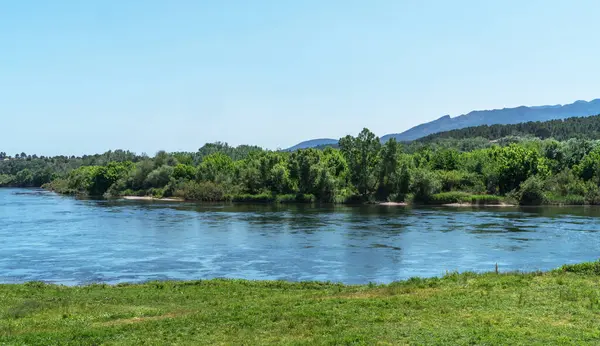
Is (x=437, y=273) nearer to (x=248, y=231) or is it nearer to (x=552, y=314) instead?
(x=552, y=314)

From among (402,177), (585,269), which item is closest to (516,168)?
(402,177)

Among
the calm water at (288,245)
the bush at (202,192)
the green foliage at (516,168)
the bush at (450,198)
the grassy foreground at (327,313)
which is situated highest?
the green foliage at (516,168)

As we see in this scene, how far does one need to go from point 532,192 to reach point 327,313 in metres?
97.5

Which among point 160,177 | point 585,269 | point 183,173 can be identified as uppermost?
point 183,173

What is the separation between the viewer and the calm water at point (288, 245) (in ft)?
130

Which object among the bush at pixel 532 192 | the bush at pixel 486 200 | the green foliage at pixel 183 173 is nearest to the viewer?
the bush at pixel 532 192

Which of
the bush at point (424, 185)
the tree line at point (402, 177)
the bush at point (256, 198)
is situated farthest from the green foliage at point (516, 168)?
the bush at point (256, 198)

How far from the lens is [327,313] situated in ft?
64.7

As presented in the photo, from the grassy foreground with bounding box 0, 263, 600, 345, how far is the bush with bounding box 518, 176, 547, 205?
83.5 meters

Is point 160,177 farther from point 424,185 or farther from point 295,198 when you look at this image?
point 424,185

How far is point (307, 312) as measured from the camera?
781 inches

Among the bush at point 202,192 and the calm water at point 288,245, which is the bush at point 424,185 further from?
the bush at point 202,192

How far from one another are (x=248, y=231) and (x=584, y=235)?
37.7 metres

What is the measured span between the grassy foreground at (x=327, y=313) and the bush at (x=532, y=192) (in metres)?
83.5
